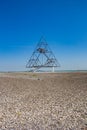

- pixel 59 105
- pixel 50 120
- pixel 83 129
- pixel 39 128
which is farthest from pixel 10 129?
pixel 59 105

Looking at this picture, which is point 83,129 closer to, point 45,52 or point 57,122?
point 57,122

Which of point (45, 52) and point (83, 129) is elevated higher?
point (45, 52)

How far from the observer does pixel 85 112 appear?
29.6ft

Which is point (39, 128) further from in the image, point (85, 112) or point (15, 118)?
point (85, 112)

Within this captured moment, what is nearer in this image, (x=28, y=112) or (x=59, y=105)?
(x=28, y=112)

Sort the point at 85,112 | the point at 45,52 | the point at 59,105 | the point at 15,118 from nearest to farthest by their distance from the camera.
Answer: the point at 15,118 < the point at 85,112 < the point at 59,105 < the point at 45,52

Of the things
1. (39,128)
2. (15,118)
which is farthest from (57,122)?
(15,118)

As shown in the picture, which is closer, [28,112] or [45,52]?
[28,112]

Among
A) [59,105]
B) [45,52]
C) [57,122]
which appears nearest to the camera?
[57,122]

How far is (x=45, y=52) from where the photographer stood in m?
63.2

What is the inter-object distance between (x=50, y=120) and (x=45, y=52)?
55457 millimetres

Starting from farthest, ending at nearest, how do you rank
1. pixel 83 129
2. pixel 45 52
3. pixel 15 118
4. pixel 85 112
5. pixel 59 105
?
pixel 45 52 < pixel 59 105 < pixel 85 112 < pixel 15 118 < pixel 83 129

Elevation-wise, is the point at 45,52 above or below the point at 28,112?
above

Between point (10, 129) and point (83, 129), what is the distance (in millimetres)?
2135
